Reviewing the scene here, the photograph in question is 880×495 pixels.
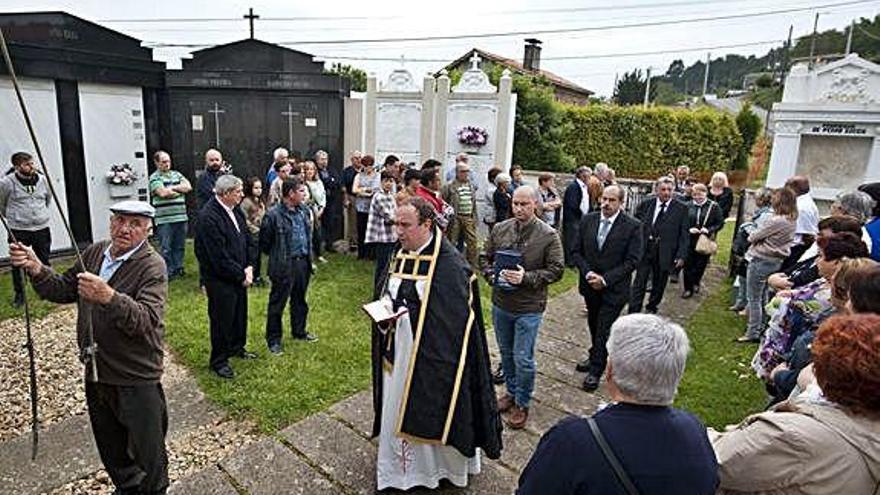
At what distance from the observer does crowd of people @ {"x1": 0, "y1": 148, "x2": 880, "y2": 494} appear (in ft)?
5.15

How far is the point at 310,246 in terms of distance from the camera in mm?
5602

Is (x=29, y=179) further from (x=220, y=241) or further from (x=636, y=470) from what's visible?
(x=636, y=470)

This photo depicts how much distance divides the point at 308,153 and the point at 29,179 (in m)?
4.64

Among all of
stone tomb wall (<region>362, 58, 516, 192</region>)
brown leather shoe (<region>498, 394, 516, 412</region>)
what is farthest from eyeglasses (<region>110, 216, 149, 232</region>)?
stone tomb wall (<region>362, 58, 516, 192</region>)

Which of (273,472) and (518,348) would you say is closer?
(273,472)

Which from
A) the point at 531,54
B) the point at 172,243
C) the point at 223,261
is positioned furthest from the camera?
the point at 531,54

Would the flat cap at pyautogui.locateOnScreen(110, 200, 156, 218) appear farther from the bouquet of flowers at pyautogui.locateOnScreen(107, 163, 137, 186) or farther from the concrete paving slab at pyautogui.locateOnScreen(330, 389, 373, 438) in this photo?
the bouquet of flowers at pyautogui.locateOnScreen(107, 163, 137, 186)

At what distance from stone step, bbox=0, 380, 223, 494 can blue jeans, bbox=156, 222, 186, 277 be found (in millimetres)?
3634

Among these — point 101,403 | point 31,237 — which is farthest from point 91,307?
point 31,237

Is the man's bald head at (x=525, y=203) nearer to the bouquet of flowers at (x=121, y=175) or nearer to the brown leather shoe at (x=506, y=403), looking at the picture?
the brown leather shoe at (x=506, y=403)

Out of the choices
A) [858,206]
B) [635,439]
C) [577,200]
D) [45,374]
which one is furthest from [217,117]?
[635,439]

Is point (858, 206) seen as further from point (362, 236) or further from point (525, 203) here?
point (362, 236)

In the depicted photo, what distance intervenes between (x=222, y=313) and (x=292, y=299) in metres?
0.92

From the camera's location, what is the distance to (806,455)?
158 cm
